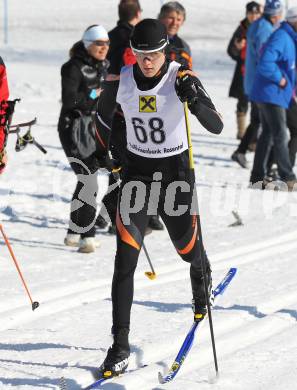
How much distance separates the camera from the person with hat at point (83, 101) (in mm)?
7910

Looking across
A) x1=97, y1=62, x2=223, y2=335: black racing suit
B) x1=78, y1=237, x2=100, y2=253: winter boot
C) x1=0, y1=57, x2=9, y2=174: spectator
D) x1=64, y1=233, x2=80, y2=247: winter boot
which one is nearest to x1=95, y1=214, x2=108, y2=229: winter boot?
x1=64, y1=233, x2=80, y2=247: winter boot

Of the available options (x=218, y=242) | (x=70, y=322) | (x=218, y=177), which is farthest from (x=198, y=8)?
(x=70, y=322)

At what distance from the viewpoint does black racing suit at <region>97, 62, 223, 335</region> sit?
195 inches

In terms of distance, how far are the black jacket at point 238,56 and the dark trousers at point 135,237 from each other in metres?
8.27

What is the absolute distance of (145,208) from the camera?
5074 mm

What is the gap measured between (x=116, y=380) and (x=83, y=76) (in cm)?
381

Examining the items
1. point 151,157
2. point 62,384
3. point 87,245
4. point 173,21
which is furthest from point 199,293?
point 173,21

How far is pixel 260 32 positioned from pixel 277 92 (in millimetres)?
1333

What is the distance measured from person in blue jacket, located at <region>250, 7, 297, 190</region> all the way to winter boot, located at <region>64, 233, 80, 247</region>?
9.88 ft

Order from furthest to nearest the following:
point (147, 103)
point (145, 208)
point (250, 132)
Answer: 1. point (250, 132)
2. point (145, 208)
3. point (147, 103)

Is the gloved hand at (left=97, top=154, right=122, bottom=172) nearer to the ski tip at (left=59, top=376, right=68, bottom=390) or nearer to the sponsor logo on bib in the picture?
the sponsor logo on bib

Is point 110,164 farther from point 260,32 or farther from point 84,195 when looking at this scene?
point 260,32

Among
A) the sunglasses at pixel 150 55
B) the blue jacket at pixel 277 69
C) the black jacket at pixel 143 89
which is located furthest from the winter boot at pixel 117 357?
the blue jacket at pixel 277 69

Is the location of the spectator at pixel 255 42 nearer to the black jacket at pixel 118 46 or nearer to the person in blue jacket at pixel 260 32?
the person in blue jacket at pixel 260 32
